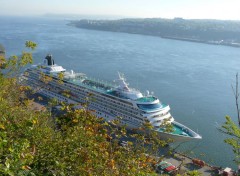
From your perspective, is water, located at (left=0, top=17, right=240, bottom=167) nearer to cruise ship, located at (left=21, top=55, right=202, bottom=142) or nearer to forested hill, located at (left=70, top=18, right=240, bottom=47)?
cruise ship, located at (left=21, top=55, right=202, bottom=142)

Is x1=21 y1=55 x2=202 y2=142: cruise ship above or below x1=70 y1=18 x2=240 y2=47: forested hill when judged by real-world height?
below

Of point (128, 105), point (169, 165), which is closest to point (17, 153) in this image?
point (169, 165)

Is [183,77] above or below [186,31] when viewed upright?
below

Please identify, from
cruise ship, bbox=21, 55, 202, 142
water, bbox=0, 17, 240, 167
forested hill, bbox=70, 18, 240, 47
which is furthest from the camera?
forested hill, bbox=70, 18, 240, 47

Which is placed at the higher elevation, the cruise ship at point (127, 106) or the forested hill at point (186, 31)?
the forested hill at point (186, 31)

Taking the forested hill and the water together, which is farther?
the forested hill

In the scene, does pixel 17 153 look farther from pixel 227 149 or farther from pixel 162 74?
pixel 162 74

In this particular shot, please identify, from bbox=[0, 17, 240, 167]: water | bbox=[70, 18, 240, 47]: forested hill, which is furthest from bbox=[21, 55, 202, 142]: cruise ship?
bbox=[70, 18, 240, 47]: forested hill

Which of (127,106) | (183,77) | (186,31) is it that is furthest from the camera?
(186,31)

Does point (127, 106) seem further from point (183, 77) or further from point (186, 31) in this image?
point (186, 31)

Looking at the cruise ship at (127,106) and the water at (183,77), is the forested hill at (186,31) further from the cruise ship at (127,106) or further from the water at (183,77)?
the cruise ship at (127,106)

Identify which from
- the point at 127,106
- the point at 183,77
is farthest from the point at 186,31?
the point at 127,106

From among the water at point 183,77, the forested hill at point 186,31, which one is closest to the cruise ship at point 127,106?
the water at point 183,77

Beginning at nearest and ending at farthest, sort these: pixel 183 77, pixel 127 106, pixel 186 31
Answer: pixel 127 106
pixel 183 77
pixel 186 31
